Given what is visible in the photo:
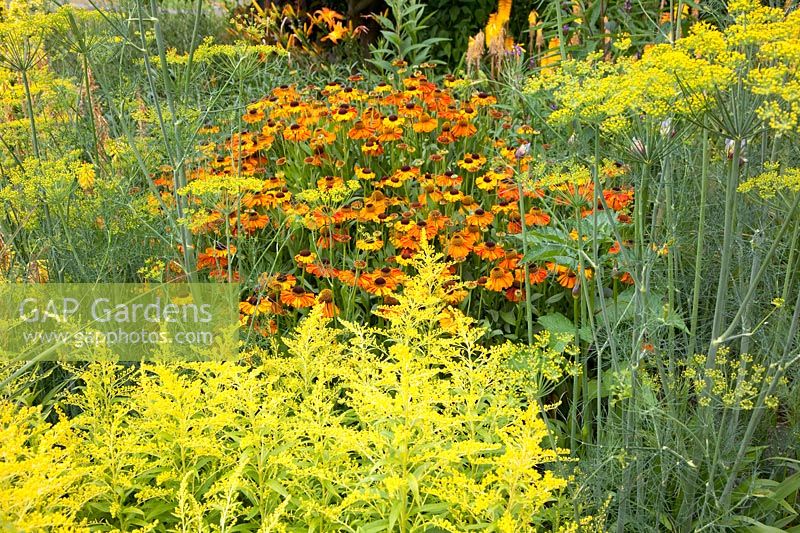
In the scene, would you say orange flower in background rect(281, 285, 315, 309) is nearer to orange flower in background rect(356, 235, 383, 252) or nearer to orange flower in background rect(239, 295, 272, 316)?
orange flower in background rect(239, 295, 272, 316)

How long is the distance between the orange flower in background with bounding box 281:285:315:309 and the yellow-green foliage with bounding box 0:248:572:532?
1.84ft

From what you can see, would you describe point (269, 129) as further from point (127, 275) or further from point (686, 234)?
point (686, 234)

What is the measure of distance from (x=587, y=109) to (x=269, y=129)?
2.36m

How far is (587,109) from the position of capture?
1.96m

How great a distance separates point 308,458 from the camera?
7.08ft

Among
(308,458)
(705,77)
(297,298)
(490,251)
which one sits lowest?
(308,458)

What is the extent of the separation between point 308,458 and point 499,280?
123 centimetres

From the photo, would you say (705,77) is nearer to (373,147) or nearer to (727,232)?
(727,232)

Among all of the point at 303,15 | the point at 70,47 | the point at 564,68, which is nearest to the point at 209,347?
the point at 70,47

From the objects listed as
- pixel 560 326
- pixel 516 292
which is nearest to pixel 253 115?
pixel 516 292

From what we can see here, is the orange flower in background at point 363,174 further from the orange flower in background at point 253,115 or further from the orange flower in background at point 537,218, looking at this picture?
the orange flower in background at point 253,115

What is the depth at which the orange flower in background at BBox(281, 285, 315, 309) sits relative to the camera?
3053 mm

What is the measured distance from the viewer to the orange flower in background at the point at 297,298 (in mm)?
3053

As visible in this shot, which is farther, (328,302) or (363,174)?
(363,174)
